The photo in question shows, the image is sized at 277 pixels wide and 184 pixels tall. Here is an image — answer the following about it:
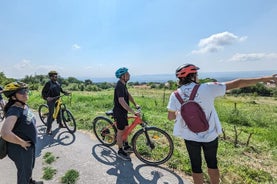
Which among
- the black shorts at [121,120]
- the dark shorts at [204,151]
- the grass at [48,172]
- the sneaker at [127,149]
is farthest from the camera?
the sneaker at [127,149]

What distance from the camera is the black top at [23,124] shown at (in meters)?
2.76

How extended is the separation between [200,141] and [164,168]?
2.06m

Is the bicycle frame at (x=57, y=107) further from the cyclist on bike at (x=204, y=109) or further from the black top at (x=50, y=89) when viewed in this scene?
the cyclist on bike at (x=204, y=109)

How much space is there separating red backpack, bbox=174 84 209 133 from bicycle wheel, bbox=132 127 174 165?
2.09 meters

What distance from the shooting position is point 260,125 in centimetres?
1173

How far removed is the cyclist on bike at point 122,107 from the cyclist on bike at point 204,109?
1837 mm

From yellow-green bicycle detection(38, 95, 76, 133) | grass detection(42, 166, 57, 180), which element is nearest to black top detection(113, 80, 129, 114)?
grass detection(42, 166, 57, 180)

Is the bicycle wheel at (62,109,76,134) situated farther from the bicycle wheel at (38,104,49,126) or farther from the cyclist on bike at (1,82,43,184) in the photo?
the cyclist on bike at (1,82,43,184)

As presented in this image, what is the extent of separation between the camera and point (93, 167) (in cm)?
456

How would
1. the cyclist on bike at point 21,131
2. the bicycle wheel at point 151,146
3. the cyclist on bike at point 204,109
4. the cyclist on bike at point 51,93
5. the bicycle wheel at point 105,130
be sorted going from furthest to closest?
the cyclist on bike at point 51,93 → the bicycle wheel at point 105,130 → the bicycle wheel at point 151,146 → the cyclist on bike at point 21,131 → the cyclist on bike at point 204,109

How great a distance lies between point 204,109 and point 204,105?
2.0 inches

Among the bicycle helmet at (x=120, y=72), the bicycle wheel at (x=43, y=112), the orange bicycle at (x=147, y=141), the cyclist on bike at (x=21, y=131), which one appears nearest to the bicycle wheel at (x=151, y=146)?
the orange bicycle at (x=147, y=141)

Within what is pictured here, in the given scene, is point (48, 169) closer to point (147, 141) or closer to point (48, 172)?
point (48, 172)

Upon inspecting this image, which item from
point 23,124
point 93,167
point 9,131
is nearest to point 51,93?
point 93,167
